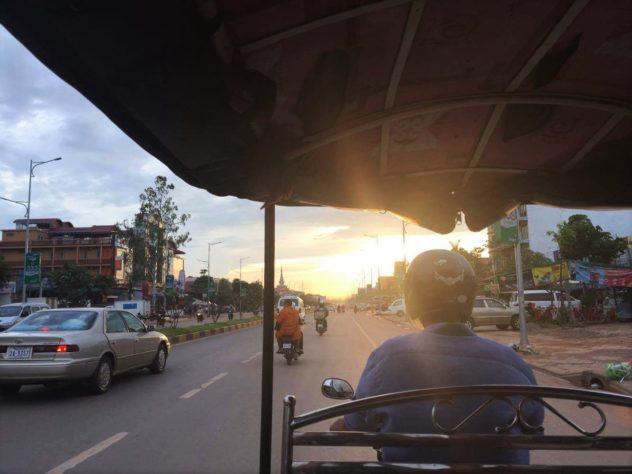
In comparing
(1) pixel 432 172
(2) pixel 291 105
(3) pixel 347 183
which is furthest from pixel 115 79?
(1) pixel 432 172

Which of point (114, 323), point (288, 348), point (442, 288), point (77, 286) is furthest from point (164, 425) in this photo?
point (77, 286)

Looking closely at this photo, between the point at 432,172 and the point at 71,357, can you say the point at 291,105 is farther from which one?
the point at 71,357

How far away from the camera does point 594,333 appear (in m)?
20.9

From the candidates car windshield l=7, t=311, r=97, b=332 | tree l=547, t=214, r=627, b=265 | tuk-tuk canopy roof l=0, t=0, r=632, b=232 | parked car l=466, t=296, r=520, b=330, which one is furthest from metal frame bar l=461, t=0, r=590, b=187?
tree l=547, t=214, r=627, b=265

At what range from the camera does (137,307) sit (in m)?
33.2

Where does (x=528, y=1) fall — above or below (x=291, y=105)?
above

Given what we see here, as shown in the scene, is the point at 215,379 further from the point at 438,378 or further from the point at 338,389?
the point at 438,378

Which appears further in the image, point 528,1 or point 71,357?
point 71,357

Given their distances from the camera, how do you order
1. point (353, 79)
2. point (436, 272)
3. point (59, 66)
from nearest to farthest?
point (59, 66) < point (436, 272) < point (353, 79)

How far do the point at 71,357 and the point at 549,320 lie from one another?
24.1 metres

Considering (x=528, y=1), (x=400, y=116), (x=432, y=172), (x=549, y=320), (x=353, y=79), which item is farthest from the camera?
(x=549, y=320)

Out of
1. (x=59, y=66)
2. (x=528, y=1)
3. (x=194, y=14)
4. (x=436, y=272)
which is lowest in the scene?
(x=436, y=272)

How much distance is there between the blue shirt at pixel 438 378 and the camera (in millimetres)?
1886

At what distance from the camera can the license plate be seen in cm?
837
